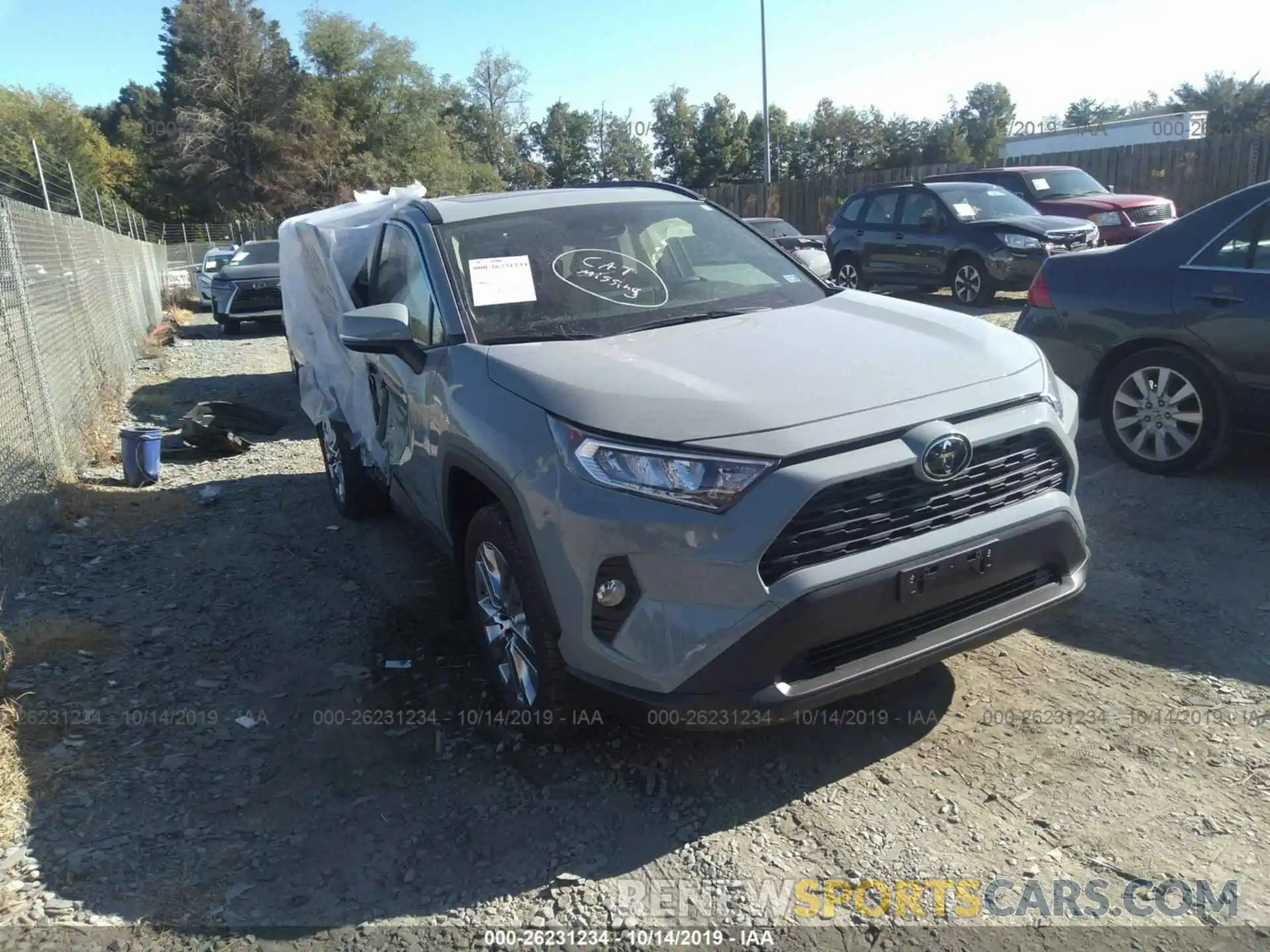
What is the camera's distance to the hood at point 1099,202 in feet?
44.7

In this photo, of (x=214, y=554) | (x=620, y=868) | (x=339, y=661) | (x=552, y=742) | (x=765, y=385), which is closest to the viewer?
(x=620, y=868)

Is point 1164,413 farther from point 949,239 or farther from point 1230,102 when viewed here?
point 1230,102

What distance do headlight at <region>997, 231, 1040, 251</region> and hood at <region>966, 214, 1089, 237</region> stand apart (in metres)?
0.06

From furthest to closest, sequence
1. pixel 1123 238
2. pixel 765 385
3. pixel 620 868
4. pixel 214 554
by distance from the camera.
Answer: pixel 1123 238
pixel 214 554
pixel 765 385
pixel 620 868

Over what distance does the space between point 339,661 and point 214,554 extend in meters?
1.95

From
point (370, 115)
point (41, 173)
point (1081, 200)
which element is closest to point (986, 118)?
point (370, 115)

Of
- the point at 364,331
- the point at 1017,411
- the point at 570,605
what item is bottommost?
the point at 570,605

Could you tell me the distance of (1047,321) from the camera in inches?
234

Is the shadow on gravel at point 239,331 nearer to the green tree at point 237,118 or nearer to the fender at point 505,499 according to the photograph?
the fender at point 505,499

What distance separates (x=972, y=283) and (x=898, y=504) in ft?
35.3

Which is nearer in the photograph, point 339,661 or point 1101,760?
point 1101,760

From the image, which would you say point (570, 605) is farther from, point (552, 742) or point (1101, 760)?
point (1101, 760)

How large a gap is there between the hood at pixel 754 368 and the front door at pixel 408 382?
1.94 feet

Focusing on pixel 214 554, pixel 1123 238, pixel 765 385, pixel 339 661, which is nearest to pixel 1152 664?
pixel 765 385
